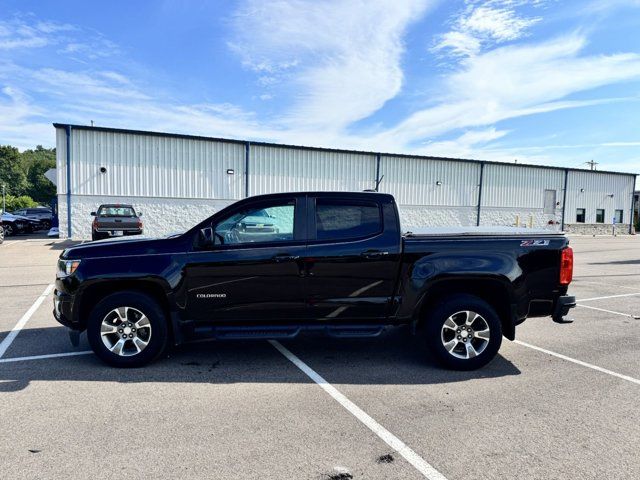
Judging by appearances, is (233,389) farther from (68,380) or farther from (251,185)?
(251,185)

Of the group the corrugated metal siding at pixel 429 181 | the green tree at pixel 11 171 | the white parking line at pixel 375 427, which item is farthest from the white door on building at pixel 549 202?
the green tree at pixel 11 171

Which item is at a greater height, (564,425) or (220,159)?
(220,159)

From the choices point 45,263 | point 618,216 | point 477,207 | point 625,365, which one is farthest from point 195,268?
point 618,216

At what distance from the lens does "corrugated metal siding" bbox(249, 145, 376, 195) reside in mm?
26484

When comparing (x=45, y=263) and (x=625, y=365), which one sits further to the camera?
(x=45, y=263)

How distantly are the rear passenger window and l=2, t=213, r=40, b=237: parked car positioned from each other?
2746 cm

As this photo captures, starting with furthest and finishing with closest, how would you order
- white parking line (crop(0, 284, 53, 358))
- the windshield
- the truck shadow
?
the windshield, white parking line (crop(0, 284, 53, 358)), the truck shadow

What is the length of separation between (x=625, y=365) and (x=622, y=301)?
4.47 m

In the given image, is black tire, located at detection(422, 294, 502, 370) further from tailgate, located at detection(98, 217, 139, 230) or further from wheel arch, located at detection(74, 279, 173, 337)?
tailgate, located at detection(98, 217, 139, 230)

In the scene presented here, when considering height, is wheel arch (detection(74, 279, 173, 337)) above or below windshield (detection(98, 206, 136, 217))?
below

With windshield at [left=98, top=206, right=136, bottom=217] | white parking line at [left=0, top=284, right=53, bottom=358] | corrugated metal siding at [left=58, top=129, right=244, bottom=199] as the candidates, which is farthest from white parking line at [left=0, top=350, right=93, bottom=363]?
corrugated metal siding at [left=58, top=129, right=244, bottom=199]

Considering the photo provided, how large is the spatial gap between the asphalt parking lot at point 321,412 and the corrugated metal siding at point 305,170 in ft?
69.0

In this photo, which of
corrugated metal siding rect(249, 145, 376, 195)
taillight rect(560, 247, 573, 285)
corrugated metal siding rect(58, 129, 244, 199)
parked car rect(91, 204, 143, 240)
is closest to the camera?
taillight rect(560, 247, 573, 285)

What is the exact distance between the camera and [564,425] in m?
3.62
